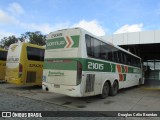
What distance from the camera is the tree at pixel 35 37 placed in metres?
50.0

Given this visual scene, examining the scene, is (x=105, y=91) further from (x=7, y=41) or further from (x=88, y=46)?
(x=7, y=41)

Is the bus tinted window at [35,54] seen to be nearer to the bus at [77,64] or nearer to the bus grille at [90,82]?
the bus at [77,64]

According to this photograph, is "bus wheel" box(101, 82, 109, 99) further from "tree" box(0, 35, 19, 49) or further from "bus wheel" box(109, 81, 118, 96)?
"tree" box(0, 35, 19, 49)

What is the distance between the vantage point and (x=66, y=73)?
28.6 ft

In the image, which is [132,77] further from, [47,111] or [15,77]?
[47,111]

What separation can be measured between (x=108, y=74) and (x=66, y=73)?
299cm

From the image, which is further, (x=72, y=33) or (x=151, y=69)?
(x=151, y=69)

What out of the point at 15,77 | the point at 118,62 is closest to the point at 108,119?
the point at 118,62

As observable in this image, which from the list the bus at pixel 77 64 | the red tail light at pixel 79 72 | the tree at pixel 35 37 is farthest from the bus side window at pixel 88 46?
the tree at pixel 35 37

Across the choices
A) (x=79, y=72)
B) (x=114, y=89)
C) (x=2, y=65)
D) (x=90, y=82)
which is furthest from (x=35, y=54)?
(x=79, y=72)

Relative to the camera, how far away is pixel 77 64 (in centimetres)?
847

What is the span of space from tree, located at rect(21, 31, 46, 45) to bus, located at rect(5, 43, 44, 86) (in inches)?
1446

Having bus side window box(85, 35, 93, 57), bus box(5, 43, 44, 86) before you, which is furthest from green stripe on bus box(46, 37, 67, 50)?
bus box(5, 43, 44, 86)

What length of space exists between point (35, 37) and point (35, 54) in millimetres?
38123
